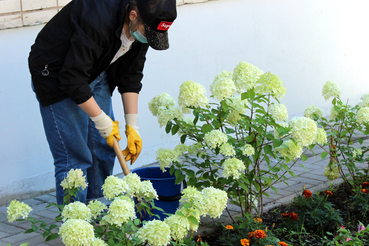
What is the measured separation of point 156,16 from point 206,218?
153 cm

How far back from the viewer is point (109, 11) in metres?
2.14

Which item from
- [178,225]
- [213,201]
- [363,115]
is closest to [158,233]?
[178,225]

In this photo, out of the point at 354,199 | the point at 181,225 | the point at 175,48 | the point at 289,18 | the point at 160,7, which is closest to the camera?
the point at 181,225

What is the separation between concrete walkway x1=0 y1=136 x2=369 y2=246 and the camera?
2.66 metres

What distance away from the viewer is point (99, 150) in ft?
9.06

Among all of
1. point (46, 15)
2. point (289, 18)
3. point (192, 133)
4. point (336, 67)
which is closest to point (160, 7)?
point (192, 133)

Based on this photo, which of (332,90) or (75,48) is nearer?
(75,48)

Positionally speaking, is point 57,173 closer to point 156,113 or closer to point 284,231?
point 156,113

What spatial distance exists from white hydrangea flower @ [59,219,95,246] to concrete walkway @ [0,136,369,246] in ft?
3.91

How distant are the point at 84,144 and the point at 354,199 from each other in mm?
2037

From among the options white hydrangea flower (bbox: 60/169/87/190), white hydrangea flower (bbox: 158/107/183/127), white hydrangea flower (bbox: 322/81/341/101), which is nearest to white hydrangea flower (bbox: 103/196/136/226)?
white hydrangea flower (bbox: 60/169/87/190)

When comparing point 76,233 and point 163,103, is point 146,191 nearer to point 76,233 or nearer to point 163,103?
point 76,233

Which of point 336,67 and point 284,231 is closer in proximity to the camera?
point 284,231

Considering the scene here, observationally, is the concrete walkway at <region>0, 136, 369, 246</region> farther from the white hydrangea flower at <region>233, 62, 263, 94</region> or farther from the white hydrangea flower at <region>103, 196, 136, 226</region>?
the white hydrangea flower at <region>103, 196, 136, 226</region>
